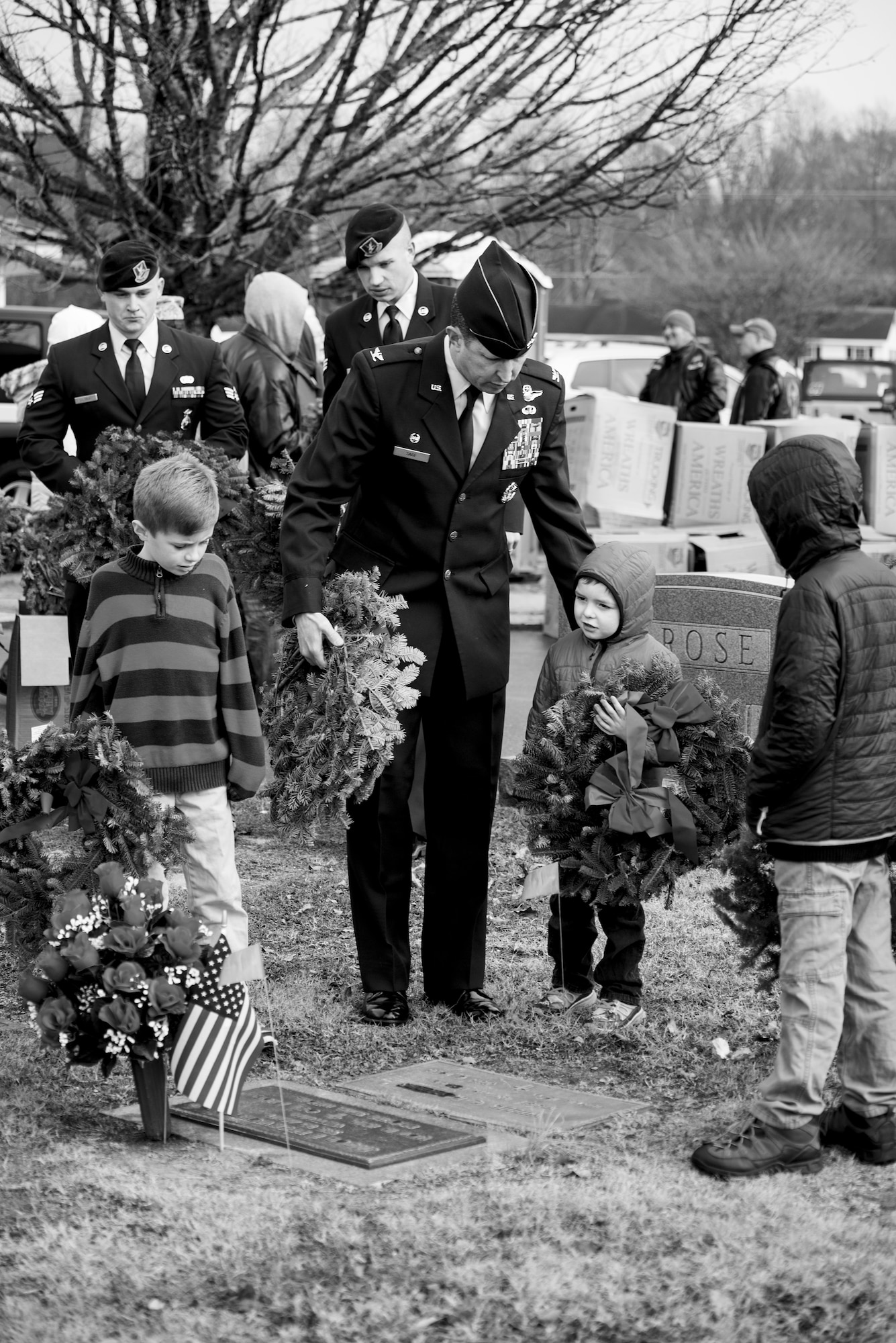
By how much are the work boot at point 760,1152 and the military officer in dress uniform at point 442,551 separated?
1.26 meters

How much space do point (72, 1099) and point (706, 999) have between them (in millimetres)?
1929

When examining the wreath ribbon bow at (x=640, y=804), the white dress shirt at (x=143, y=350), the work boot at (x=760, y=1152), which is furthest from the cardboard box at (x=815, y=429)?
the work boot at (x=760, y=1152)

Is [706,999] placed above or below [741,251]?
below

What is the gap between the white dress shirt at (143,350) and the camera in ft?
20.2

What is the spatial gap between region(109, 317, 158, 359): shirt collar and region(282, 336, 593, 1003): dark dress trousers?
1741mm

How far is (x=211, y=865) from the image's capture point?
14.9ft

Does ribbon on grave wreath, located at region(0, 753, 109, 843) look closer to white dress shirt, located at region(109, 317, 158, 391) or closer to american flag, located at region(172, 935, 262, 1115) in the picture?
american flag, located at region(172, 935, 262, 1115)

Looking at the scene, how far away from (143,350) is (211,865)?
→ 240cm

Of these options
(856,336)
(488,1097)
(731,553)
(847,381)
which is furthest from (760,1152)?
(856,336)

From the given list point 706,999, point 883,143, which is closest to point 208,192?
point 706,999

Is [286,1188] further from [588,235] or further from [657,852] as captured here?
[588,235]

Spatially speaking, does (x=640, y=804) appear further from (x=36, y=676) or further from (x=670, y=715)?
(x=36, y=676)

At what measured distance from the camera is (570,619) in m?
5.12

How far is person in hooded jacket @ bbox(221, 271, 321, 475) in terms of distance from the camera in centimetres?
721
